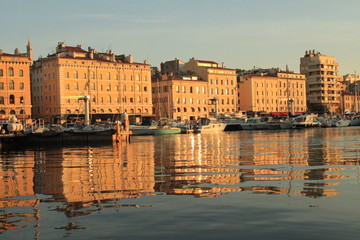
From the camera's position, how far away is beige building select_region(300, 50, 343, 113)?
16588cm

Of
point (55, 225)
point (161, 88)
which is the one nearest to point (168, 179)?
point (55, 225)

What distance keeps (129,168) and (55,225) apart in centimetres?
1221

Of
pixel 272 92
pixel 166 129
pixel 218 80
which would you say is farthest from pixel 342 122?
pixel 166 129

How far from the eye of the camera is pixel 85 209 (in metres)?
12.9

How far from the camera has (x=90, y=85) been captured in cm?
10962

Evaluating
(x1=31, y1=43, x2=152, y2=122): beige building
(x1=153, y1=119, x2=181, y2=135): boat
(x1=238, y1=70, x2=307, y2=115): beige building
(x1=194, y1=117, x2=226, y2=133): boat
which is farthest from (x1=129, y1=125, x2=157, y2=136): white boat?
(x1=238, y1=70, x2=307, y2=115): beige building

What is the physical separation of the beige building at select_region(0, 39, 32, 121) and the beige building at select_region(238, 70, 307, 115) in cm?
6200

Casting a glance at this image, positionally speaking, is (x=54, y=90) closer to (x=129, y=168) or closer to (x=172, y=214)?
(x=129, y=168)

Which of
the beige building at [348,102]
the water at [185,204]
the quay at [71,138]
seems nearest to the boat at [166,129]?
the quay at [71,138]

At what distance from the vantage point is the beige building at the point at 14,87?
330ft

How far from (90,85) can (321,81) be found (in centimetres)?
8386

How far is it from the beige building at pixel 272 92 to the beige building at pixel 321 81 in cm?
919

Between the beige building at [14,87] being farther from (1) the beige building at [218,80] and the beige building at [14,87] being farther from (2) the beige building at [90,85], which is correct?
(1) the beige building at [218,80]

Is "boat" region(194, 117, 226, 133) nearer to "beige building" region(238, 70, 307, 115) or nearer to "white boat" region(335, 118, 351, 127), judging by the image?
"white boat" region(335, 118, 351, 127)
